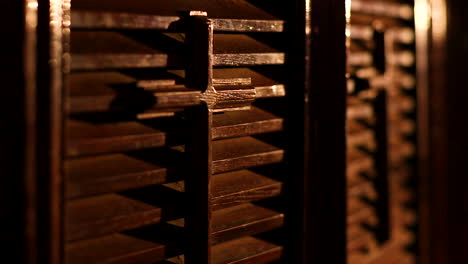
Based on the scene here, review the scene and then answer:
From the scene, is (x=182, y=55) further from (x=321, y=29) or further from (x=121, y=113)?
(x=321, y=29)

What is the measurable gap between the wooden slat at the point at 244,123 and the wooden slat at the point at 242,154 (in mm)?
69

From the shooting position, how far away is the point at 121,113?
1.44 m

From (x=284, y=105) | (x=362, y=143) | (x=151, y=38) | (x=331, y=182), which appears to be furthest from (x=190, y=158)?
(x=362, y=143)

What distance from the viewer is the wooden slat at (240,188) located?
1.70 m

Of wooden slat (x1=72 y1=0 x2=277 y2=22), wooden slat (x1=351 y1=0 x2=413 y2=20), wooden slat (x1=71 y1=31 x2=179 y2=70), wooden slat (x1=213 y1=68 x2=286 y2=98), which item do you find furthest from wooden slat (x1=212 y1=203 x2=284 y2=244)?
wooden slat (x1=351 y1=0 x2=413 y2=20)

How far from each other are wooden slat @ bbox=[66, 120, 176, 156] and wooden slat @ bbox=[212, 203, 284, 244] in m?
0.35

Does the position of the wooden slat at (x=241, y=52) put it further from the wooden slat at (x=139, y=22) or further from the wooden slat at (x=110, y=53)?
the wooden slat at (x=110, y=53)

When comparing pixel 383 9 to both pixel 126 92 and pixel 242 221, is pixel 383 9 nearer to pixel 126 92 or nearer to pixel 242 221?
pixel 242 221

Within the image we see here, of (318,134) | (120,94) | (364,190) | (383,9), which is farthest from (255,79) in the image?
(383,9)

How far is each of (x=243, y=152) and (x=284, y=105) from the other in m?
0.27

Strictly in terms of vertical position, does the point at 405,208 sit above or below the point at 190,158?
below

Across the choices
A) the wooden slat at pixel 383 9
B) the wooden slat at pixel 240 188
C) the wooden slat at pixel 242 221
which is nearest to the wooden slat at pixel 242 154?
the wooden slat at pixel 240 188

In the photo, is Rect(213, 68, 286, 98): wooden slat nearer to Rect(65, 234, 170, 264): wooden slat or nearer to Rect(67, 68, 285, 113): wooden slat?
Rect(67, 68, 285, 113): wooden slat

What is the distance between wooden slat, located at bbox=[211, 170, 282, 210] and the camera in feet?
5.57
